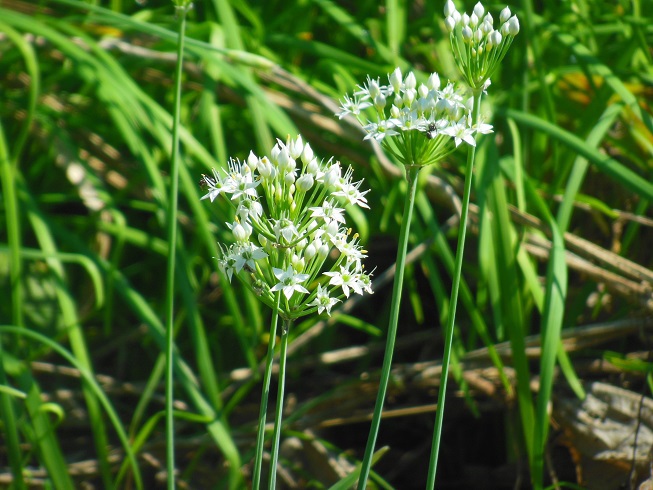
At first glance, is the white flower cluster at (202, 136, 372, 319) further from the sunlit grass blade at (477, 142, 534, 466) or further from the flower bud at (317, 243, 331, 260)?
the sunlit grass blade at (477, 142, 534, 466)

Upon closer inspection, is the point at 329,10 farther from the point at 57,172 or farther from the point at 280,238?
the point at 280,238

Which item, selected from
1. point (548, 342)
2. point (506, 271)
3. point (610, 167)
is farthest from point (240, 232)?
point (610, 167)

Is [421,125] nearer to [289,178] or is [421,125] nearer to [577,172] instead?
[289,178]

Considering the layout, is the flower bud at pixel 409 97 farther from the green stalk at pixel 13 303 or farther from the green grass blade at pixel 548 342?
the green stalk at pixel 13 303

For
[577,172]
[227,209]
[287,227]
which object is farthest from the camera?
[227,209]

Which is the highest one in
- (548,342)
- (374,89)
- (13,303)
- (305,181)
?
(374,89)


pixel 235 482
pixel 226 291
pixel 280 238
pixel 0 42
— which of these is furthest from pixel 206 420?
pixel 0 42

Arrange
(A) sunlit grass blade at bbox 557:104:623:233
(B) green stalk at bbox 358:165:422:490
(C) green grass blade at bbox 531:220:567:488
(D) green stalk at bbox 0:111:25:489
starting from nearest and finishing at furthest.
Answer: (B) green stalk at bbox 358:165:422:490 → (C) green grass blade at bbox 531:220:567:488 → (D) green stalk at bbox 0:111:25:489 → (A) sunlit grass blade at bbox 557:104:623:233

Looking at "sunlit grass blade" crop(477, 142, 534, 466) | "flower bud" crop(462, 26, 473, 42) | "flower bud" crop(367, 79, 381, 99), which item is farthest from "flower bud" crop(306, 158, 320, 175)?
"sunlit grass blade" crop(477, 142, 534, 466)
